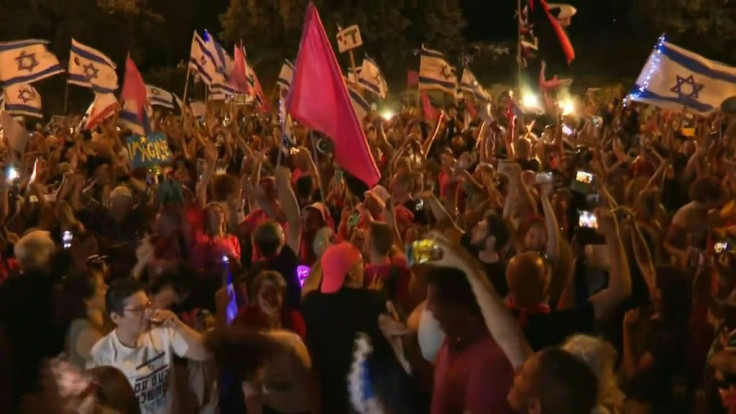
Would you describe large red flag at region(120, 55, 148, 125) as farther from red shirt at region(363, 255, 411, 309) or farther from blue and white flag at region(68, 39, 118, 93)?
red shirt at region(363, 255, 411, 309)

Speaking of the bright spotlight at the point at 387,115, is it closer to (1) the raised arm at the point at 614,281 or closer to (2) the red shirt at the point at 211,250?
(2) the red shirt at the point at 211,250

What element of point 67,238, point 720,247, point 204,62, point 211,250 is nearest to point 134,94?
point 204,62

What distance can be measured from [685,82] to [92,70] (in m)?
8.15

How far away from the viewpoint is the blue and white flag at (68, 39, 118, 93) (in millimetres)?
14094

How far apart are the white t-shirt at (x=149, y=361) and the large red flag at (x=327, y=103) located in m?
2.48

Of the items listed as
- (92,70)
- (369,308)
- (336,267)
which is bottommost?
(369,308)

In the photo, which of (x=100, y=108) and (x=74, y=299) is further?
(x=100, y=108)

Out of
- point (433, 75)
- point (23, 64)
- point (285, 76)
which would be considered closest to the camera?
point (23, 64)

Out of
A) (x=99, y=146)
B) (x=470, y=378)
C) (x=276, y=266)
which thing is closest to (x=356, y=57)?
(x=99, y=146)

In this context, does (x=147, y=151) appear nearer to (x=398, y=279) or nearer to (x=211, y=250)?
(x=211, y=250)

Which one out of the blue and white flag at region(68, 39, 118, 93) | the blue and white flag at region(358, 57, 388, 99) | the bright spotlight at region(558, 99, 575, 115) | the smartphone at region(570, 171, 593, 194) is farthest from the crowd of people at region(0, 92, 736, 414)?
the bright spotlight at region(558, 99, 575, 115)

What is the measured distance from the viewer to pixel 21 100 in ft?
42.3

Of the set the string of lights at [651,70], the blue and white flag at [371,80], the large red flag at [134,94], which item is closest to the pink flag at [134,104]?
the large red flag at [134,94]

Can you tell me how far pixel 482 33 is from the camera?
42719 mm
